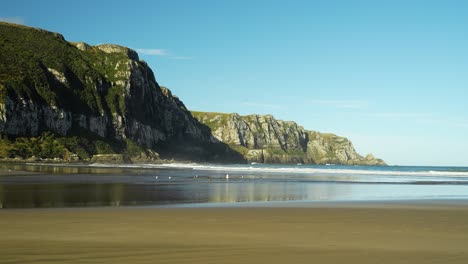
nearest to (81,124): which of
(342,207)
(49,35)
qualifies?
(49,35)

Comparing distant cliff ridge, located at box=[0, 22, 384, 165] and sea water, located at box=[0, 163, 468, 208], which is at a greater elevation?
distant cliff ridge, located at box=[0, 22, 384, 165]

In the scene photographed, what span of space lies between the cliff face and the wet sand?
383ft

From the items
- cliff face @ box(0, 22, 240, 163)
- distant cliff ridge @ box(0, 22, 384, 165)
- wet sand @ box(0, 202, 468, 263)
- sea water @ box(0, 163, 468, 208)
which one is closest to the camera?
wet sand @ box(0, 202, 468, 263)

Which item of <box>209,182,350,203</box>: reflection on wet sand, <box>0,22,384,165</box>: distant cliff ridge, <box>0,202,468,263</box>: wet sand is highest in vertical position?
<box>0,22,384,165</box>: distant cliff ridge

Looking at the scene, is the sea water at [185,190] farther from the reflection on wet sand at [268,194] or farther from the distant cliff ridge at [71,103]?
the distant cliff ridge at [71,103]

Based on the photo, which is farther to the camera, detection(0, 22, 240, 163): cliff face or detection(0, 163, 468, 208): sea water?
detection(0, 22, 240, 163): cliff face

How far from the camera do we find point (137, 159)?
152 m

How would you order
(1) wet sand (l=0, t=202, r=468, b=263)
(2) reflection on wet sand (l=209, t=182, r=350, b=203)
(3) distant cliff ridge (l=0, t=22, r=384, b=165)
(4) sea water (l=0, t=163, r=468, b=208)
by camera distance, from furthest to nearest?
1. (3) distant cliff ridge (l=0, t=22, r=384, b=165)
2. (2) reflection on wet sand (l=209, t=182, r=350, b=203)
3. (4) sea water (l=0, t=163, r=468, b=208)
4. (1) wet sand (l=0, t=202, r=468, b=263)

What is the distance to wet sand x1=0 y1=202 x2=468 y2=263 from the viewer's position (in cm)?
927

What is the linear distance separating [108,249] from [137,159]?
477 ft

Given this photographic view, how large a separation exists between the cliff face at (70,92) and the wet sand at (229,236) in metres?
117

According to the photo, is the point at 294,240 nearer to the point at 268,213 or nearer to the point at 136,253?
the point at 136,253

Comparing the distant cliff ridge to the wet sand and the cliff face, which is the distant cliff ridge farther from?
the wet sand

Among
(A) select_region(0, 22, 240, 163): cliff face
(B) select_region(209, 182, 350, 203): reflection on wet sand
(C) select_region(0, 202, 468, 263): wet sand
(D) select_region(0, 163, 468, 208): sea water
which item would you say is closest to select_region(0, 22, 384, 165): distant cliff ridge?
(A) select_region(0, 22, 240, 163): cliff face
